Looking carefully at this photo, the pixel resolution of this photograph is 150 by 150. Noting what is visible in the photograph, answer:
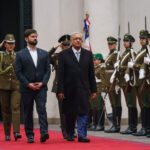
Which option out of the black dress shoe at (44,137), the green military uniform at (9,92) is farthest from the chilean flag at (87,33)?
the black dress shoe at (44,137)

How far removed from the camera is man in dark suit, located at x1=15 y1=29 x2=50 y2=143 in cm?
1052

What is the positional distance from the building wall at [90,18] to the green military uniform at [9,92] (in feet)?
14.9

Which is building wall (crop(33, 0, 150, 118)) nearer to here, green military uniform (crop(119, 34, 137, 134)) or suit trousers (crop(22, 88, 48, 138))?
green military uniform (crop(119, 34, 137, 134))

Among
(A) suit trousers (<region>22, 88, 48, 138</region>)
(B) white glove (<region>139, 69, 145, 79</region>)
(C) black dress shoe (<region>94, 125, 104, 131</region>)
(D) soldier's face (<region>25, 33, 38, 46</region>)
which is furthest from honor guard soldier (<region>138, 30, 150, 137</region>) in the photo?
(C) black dress shoe (<region>94, 125, 104, 131</region>)

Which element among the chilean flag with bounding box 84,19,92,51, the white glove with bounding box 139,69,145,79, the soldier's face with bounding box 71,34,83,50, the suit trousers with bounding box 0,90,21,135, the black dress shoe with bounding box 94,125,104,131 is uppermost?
the chilean flag with bounding box 84,19,92,51

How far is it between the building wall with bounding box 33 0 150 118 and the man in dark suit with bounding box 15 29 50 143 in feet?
17.3

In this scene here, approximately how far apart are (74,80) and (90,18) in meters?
5.78

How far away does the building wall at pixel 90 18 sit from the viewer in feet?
52.9

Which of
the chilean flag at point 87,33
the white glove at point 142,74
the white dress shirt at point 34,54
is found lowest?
the white glove at point 142,74

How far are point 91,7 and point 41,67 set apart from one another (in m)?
5.82

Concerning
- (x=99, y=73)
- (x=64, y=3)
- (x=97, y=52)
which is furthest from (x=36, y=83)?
(x=64, y=3)

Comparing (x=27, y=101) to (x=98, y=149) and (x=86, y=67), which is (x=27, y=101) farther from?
(x=98, y=149)

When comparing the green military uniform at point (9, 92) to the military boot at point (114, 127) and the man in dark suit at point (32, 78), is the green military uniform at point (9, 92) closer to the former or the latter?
the man in dark suit at point (32, 78)

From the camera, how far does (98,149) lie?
9.30m
